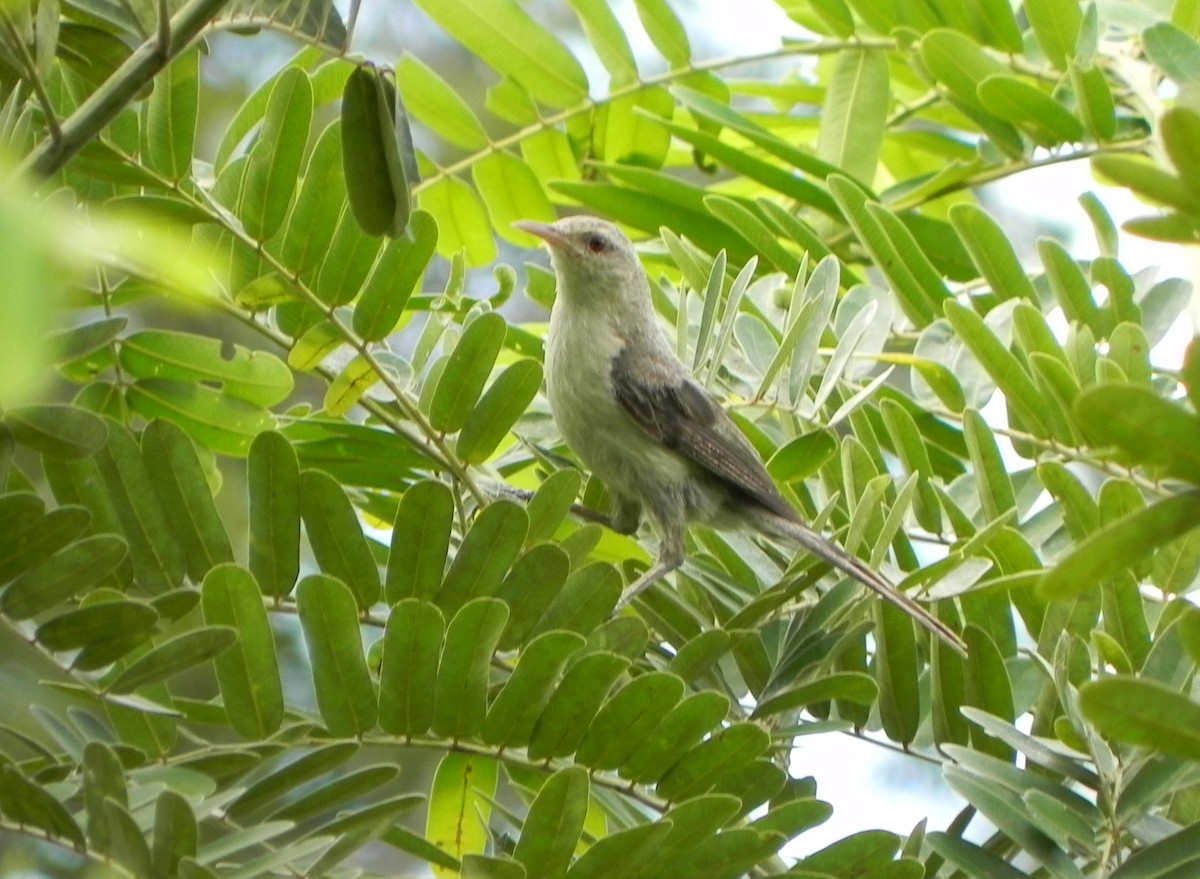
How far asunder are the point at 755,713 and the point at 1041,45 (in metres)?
1.87

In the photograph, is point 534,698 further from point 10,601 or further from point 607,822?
point 10,601

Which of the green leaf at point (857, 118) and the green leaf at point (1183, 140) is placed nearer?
the green leaf at point (1183, 140)

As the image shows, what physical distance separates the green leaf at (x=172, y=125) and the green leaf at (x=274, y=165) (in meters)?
0.12

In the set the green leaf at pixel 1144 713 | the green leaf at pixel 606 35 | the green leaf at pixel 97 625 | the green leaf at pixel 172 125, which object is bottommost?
the green leaf at pixel 1144 713

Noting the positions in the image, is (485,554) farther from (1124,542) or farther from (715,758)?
(1124,542)

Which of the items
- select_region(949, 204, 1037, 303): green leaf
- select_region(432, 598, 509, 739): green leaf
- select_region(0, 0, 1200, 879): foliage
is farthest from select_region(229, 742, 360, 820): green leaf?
select_region(949, 204, 1037, 303): green leaf

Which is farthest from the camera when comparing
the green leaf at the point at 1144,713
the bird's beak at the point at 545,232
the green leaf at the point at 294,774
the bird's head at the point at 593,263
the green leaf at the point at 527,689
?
the bird's head at the point at 593,263

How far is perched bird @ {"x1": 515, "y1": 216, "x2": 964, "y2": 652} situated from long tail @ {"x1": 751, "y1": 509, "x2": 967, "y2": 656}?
362 millimetres

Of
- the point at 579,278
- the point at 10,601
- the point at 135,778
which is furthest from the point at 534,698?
the point at 579,278

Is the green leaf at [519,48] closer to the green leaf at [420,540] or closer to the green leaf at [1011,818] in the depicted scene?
the green leaf at [420,540]

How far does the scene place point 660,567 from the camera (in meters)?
2.70

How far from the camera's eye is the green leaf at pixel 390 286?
7.97 feet

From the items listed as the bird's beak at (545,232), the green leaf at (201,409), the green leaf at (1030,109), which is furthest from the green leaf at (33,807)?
the green leaf at (1030,109)

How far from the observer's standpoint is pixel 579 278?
3854 millimetres
